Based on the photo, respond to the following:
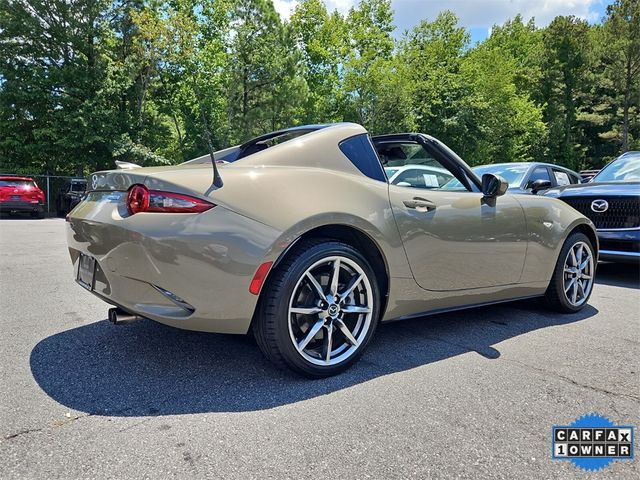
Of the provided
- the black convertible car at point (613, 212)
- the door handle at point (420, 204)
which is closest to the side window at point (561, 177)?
the black convertible car at point (613, 212)

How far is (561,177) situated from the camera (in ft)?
27.6

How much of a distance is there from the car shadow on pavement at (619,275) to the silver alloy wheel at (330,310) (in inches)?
174

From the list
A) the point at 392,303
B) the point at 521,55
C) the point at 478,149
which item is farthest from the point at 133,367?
the point at 521,55

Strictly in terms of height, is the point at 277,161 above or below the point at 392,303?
above

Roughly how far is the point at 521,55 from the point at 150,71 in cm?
3512

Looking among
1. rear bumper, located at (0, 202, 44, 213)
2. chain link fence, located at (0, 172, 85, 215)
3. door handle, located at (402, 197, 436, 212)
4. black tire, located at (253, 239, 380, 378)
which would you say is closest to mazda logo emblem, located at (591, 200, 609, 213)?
door handle, located at (402, 197, 436, 212)

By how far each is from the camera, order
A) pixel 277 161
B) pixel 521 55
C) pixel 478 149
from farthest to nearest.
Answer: pixel 521 55 < pixel 478 149 < pixel 277 161

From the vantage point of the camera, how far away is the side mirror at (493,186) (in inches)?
130

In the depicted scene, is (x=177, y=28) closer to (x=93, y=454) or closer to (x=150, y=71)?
(x=150, y=71)

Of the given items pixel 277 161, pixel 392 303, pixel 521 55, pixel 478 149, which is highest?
pixel 521 55

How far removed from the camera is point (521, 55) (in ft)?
140

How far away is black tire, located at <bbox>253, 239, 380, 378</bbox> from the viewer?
238cm

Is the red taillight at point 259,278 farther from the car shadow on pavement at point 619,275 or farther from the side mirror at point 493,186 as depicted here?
the car shadow on pavement at point 619,275

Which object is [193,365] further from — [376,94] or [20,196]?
[376,94]
